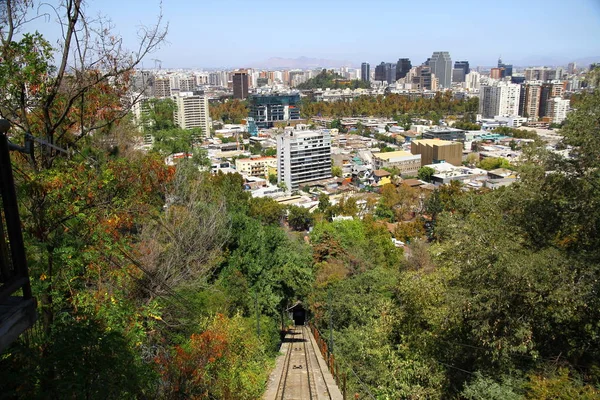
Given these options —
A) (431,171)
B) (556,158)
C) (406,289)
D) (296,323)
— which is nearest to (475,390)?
(406,289)

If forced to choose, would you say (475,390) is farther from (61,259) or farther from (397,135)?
(397,135)

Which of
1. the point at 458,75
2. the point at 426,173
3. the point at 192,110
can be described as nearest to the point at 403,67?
the point at 458,75

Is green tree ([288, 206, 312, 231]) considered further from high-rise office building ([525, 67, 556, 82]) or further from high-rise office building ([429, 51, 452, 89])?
high-rise office building ([429, 51, 452, 89])

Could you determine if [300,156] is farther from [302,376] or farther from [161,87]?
[302,376]

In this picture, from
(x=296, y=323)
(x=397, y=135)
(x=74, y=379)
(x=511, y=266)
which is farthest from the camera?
(x=397, y=135)

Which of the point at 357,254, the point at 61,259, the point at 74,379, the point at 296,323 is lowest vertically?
the point at 296,323

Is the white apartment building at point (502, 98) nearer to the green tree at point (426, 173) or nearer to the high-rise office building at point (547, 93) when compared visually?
the high-rise office building at point (547, 93)

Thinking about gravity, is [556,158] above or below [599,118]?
below
